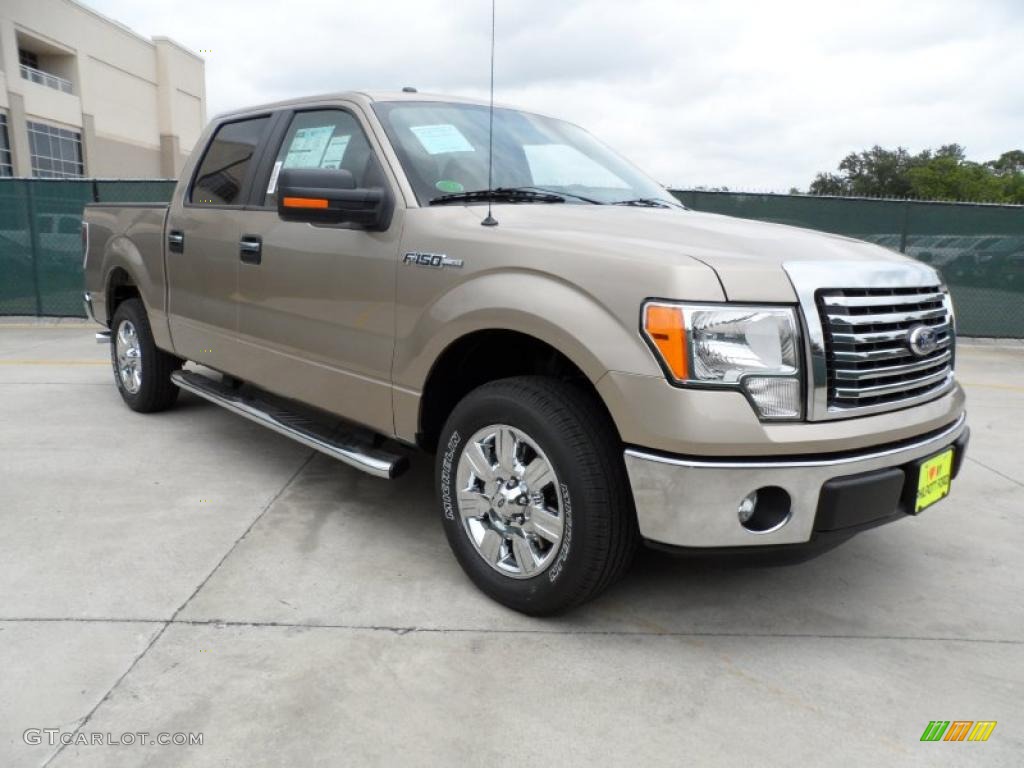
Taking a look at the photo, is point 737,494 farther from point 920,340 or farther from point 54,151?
point 54,151

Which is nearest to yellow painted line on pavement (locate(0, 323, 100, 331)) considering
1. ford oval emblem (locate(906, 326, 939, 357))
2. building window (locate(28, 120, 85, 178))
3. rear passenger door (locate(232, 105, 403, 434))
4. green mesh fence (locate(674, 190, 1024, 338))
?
rear passenger door (locate(232, 105, 403, 434))

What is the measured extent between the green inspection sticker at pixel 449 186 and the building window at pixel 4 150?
36.7 metres

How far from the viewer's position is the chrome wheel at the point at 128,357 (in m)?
5.54

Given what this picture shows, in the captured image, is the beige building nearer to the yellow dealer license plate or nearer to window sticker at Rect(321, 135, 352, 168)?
window sticker at Rect(321, 135, 352, 168)

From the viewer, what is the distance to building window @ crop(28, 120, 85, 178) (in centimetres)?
3603

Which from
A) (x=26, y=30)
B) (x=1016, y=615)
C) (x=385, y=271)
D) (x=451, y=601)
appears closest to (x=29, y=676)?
(x=451, y=601)

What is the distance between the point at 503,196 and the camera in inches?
132

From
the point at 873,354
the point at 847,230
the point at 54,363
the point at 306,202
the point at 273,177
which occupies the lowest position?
the point at 54,363

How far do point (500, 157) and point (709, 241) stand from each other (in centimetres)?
123

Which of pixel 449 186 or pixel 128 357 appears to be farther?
pixel 128 357

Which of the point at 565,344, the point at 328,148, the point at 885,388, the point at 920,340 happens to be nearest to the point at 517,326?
the point at 565,344

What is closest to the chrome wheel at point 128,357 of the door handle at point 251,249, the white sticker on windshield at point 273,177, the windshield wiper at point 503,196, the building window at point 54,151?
the door handle at point 251,249

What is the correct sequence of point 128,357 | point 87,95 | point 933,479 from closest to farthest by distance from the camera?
1. point 933,479
2. point 128,357
3. point 87,95

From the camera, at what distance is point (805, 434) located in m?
2.41
